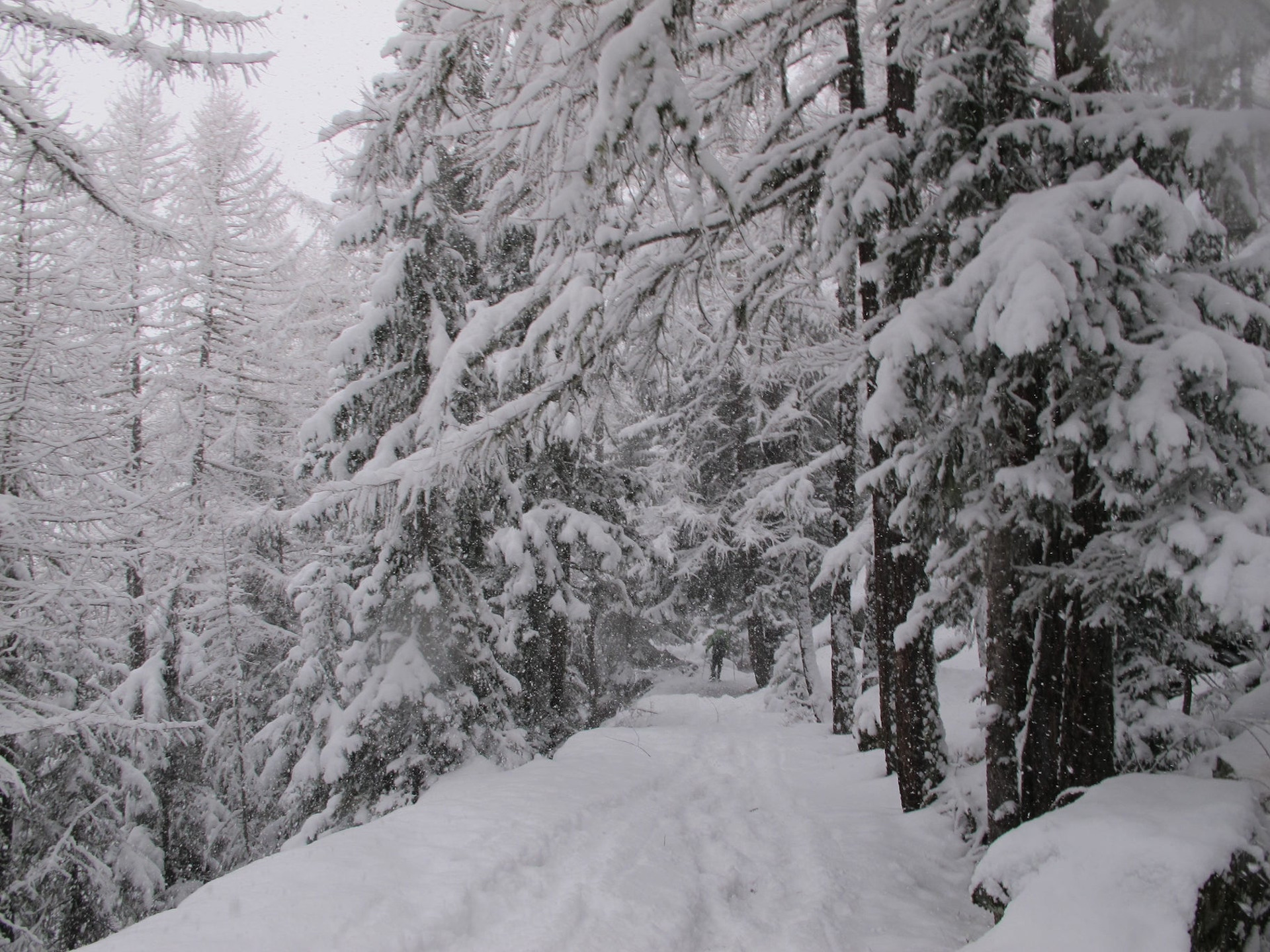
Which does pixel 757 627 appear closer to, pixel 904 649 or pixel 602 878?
pixel 904 649

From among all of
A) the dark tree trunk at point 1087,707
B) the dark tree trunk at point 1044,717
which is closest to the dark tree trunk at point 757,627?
the dark tree trunk at point 1044,717

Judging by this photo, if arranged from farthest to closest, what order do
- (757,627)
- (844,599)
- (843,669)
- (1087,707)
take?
(757,627) < (843,669) < (844,599) < (1087,707)

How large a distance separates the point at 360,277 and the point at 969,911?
17.4m

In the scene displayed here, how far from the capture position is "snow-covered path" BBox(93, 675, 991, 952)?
451cm

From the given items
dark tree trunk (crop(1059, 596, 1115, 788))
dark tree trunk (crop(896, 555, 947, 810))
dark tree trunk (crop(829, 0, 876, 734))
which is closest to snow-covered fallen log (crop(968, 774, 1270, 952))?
dark tree trunk (crop(1059, 596, 1115, 788))

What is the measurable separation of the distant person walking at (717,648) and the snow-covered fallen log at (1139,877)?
20.4m

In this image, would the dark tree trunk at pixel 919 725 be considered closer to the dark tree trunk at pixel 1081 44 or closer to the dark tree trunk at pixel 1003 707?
the dark tree trunk at pixel 1003 707

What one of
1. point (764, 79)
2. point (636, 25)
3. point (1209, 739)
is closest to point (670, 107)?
point (636, 25)

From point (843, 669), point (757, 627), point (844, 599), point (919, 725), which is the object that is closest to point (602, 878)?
point (919, 725)

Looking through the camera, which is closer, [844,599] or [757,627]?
[844,599]

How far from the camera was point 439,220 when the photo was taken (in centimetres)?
1023

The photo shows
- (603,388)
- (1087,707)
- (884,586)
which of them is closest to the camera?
(1087,707)

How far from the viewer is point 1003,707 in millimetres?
5797

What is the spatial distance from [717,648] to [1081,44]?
23.1m
